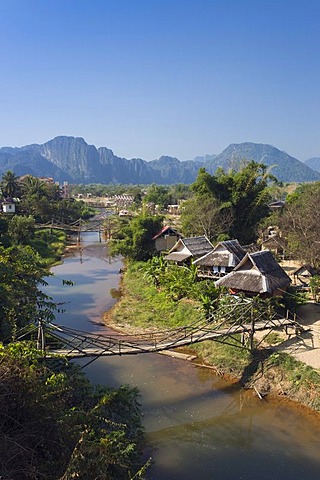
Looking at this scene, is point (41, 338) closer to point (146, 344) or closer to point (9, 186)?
point (146, 344)

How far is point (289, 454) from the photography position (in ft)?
34.9

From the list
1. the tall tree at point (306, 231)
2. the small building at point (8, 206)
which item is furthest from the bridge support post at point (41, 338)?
the small building at point (8, 206)

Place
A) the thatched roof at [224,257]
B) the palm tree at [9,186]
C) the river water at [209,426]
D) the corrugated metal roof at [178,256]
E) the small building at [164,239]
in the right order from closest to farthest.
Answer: the river water at [209,426] < the thatched roof at [224,257] < the corrugated metal roof at [178,256] < the small building at [164,239] < the palm tree at [9,186]

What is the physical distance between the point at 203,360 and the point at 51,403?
906 cm

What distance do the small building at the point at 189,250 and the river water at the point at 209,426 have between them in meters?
9.08

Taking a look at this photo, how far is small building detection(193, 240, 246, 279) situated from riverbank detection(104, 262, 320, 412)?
283 cm

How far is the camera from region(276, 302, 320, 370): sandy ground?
1400 centimetres

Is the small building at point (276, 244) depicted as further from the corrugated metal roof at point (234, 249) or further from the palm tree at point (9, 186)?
the palm tree at point (9, 186)

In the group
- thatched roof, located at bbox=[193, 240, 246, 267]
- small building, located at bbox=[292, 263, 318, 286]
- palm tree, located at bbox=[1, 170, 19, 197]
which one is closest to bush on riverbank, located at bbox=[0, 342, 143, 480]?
thatched roof, located at bbox=[193, 240, 246, 267]

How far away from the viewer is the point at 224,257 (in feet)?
71.6

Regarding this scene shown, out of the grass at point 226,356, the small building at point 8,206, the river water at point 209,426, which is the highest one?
the small building at point 8,206

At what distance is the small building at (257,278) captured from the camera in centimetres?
1716

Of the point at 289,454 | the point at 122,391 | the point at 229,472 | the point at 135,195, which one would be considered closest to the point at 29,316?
the point at 122,391

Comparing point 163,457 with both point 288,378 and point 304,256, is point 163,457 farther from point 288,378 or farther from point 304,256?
point 304,256
